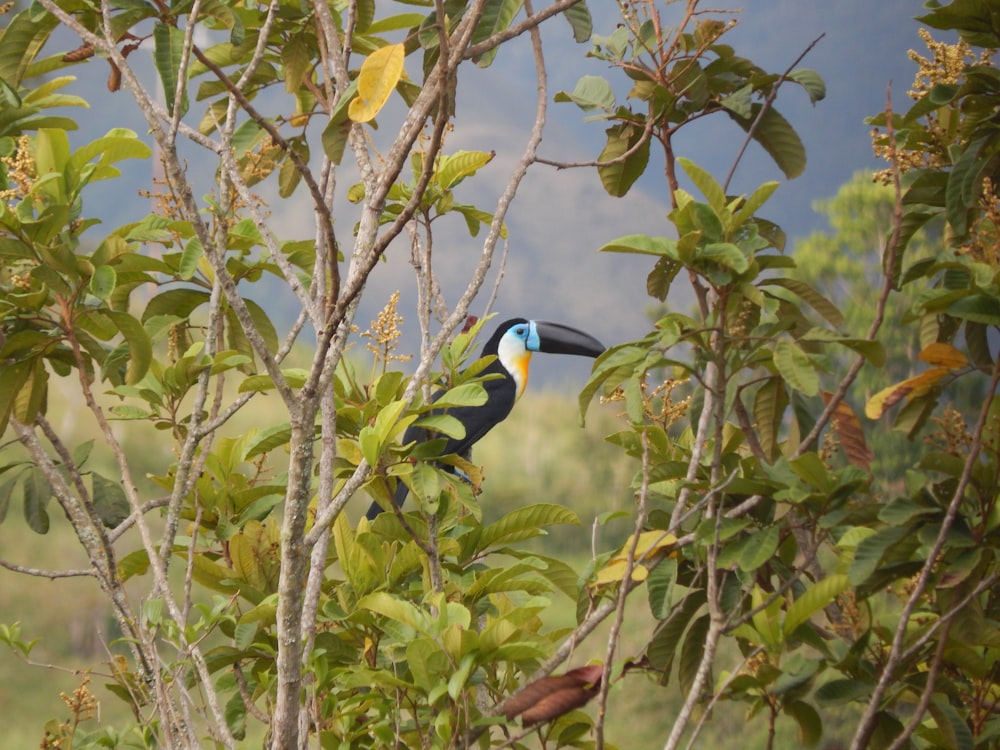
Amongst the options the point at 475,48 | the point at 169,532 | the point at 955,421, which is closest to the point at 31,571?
the point at 169,532

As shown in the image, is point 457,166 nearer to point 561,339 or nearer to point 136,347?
point 136,347

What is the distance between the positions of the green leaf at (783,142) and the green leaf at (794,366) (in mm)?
556

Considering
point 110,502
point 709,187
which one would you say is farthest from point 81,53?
point 709,187

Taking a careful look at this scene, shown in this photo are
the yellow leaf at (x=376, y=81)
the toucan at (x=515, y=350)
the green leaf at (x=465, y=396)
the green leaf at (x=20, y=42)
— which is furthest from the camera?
the toucan at (x=515, y=350)

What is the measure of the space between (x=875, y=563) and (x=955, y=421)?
8.4 inches

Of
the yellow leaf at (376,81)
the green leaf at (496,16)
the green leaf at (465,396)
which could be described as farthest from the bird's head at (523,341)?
the yellow leaf at (376,81)

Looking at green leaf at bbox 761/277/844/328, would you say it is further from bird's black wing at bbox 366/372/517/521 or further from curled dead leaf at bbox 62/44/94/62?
curled dead leaf at bbox 62/44/94/62

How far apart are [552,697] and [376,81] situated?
64 centimetres

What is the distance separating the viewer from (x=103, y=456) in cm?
477

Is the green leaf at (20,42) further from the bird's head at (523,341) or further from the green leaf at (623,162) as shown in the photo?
the bird's head at (523,341)

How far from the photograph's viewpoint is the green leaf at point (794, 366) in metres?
1.15

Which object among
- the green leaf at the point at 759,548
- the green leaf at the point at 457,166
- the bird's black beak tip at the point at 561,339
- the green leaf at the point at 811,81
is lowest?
the green leaf at the point at 759,548

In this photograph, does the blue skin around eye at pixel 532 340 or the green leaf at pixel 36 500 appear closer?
the green leaf at pixel 36 500

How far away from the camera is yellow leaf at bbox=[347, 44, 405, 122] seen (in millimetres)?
934
